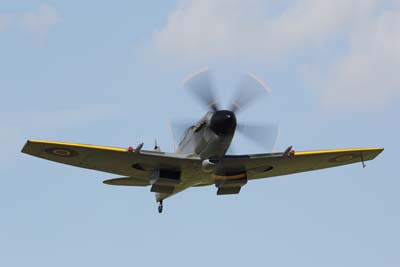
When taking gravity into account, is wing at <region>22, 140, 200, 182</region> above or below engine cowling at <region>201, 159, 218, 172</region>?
above

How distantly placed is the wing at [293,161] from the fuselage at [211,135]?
97 centimetres

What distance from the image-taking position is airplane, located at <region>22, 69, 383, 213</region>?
27.6 metres

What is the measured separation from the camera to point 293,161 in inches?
1221

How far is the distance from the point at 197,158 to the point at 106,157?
317 cm

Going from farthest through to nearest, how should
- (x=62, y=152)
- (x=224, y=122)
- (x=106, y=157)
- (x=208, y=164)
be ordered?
1. (x=106, y=157)
2. (x=62, y=152)
3. (x=208, y=164)
4. (x=224, y=122)

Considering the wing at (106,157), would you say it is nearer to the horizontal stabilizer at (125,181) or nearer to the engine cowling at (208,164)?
the engine cowling at (208,164)

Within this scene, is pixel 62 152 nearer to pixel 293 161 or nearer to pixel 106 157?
pixel 106 157

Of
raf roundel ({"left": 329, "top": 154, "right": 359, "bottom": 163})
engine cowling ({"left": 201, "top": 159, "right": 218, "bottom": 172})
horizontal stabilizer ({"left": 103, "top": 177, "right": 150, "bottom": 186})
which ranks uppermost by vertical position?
raf roundel ({"left": 329, "top": 154, "right": 359, "bottom": 163})

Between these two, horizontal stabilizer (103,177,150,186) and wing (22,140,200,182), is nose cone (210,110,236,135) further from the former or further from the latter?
horizontal stabilizer (103,177,150,186)

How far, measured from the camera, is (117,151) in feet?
92.5

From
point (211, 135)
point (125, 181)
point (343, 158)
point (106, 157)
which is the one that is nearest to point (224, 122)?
point (211, 135)

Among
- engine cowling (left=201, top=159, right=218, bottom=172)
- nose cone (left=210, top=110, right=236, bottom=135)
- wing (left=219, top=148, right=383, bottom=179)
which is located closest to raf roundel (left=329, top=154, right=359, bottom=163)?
wing (left=219, top=148, right=383, bottom=179)

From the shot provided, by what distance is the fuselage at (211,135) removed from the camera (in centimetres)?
2670

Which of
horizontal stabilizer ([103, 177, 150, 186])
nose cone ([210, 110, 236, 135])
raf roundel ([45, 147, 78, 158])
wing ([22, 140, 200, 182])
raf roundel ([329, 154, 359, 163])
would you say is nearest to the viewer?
nose cone ([210, 110, 236, 135])
